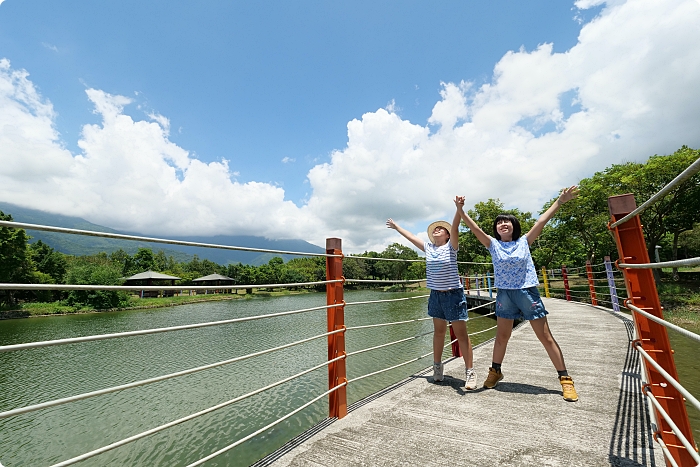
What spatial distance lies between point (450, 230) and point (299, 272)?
56484 mm

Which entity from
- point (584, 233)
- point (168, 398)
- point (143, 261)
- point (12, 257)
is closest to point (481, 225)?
point (584, 233)

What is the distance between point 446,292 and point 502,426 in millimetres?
924

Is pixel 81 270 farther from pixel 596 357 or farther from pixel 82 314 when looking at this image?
pixel 596 357

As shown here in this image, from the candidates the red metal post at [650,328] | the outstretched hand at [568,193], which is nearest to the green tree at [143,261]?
the outstretched hand at [568,193]

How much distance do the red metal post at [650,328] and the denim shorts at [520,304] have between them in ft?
2.33

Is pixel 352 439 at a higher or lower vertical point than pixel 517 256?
lower

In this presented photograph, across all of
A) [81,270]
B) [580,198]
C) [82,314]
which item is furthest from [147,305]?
[580,198]

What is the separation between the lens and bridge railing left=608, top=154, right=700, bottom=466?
1.27 metres

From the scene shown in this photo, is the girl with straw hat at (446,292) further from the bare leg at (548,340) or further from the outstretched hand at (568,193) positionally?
the outstretched hand at (568,193)

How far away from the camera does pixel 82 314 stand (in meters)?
24.1

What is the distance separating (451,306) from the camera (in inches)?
96.8

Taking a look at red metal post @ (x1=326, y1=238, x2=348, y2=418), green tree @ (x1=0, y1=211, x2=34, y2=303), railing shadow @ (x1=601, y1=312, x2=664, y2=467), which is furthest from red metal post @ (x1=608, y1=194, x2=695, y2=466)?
green tree @ (x1=0, y1=211, x2=34, y2=303)

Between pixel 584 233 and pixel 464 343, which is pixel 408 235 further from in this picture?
pixel 584 233

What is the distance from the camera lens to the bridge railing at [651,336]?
1.27m
